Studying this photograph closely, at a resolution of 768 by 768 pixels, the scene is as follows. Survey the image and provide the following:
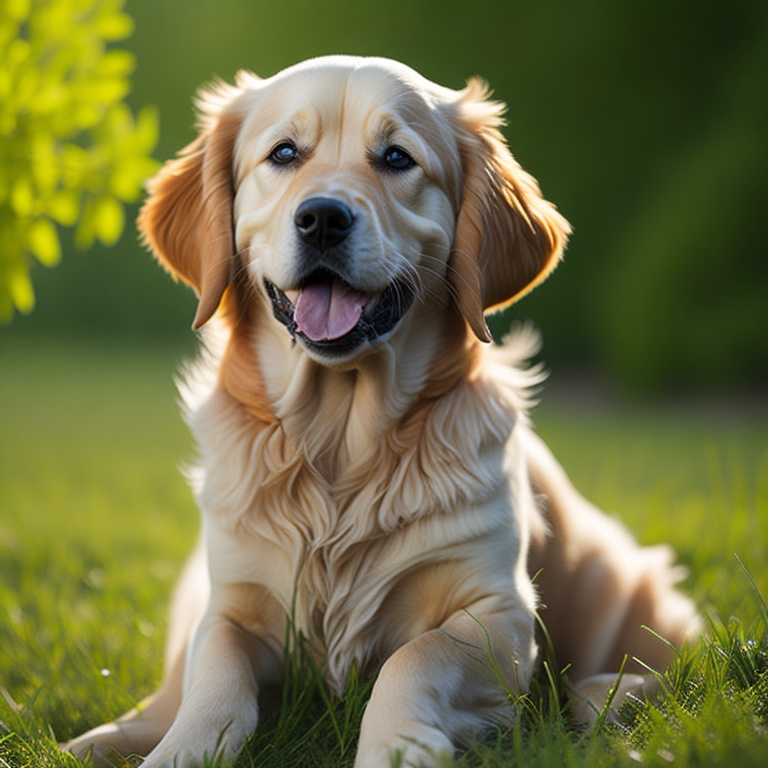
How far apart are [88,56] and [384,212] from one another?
180cm

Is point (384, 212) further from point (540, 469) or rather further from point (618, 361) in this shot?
point (618, 361)

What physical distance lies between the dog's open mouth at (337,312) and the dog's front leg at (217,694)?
81 cm

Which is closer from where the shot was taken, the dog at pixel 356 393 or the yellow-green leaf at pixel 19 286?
the dog at pixel 356 393

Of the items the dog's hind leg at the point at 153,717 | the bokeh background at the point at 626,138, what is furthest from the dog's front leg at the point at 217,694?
the bokeh background at the point at 626,138

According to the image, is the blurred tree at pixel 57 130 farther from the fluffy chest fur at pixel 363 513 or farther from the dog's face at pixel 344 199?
the fluffy chest fur at pixel 363 513

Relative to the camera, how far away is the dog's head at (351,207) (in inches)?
107

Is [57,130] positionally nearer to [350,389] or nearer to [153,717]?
[350,389]

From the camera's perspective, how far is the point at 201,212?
3109mm

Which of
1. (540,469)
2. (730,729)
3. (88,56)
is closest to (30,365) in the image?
(88,56)

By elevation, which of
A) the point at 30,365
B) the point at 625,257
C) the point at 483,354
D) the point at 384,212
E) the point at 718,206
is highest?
the point at 384,212

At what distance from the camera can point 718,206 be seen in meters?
11.1

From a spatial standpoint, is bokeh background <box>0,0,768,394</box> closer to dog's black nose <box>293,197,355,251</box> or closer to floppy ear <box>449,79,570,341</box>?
floppy ear <box>449,79,570,341</box>

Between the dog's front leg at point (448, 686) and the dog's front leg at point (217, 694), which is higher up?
the dog's front leg at point (448, 686)

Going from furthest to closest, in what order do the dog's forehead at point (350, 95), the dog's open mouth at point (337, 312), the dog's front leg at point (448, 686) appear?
the dog's forehead at point (350, 95) < the dog's open mouth at point (337, 312) < the dog's front leg at point (448, 686)
